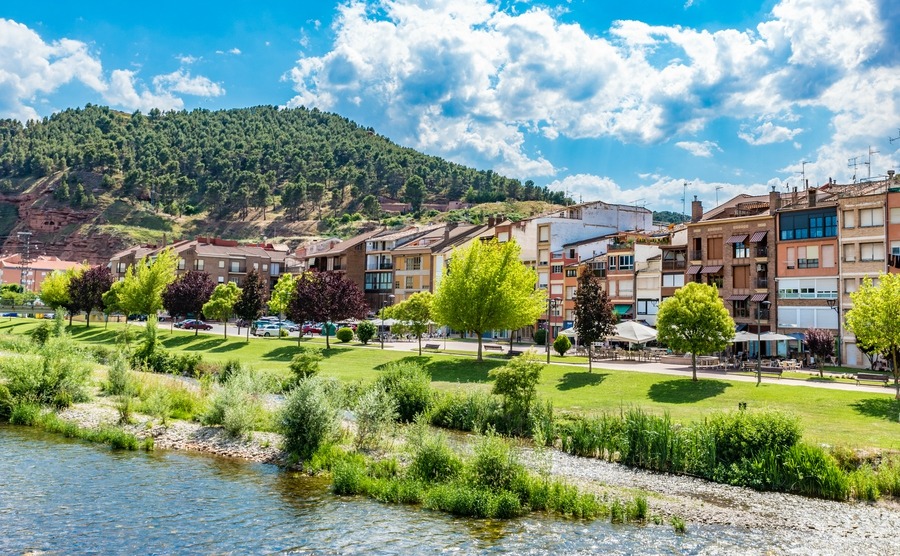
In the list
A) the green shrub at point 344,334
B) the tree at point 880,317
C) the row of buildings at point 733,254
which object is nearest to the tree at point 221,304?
the green shrub at point 344,334

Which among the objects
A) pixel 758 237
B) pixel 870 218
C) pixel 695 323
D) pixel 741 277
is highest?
pixel 870 218

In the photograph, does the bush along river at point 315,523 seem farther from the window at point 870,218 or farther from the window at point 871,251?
the window at point 870,218

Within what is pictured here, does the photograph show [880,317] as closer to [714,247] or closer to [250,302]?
[714,247]

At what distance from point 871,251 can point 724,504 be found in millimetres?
44955

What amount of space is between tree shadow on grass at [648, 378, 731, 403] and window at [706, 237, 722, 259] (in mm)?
29370

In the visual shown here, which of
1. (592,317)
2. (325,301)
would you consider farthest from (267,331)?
(592,317)

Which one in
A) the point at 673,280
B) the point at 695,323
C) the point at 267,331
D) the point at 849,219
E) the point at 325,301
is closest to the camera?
the point at 695,323

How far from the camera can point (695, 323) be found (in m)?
40.7

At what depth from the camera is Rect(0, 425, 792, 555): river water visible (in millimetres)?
17234

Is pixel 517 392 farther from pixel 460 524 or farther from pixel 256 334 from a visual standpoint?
pixel 256 334

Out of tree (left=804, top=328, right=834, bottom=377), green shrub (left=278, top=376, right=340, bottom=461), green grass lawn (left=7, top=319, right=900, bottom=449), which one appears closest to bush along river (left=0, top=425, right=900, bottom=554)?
green shrub (left=278, top=376, right=340, bottom=461)

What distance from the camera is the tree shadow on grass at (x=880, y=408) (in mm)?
30047

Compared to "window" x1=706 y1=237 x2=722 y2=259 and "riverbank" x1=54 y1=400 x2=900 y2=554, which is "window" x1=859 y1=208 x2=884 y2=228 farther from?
"riverbank" x1=54 y1=400 x2=900 y2=554

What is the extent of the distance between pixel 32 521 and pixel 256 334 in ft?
199
